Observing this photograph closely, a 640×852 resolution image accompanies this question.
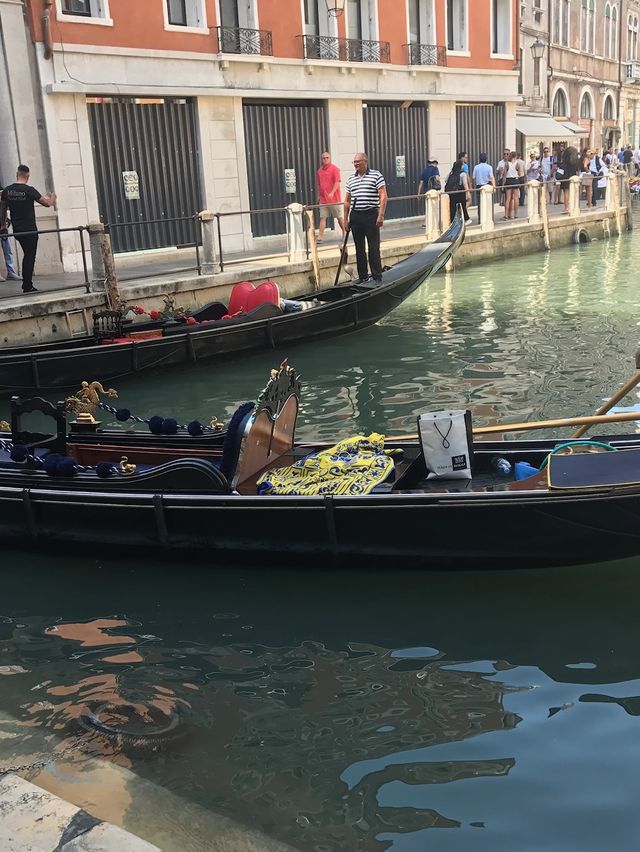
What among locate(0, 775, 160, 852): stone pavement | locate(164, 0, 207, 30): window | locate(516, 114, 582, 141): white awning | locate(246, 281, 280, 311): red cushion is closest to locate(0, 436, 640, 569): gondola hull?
locate(0, 775, 160, 852): stone pavement

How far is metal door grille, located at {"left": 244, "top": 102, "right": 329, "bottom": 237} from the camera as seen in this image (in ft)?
49.2

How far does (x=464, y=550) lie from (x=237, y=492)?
1.08 meters

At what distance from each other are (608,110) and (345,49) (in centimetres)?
1849

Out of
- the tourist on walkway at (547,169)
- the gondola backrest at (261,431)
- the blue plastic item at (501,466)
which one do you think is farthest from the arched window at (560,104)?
the blue plastic item at (501,466)

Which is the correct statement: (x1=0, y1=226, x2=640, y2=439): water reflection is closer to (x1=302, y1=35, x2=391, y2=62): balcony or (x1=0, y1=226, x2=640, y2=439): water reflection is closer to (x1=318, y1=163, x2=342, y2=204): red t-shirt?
(x1=318, y1=163, x2=342, y2=204): red t-shirt

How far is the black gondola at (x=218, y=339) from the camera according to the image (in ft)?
26.4

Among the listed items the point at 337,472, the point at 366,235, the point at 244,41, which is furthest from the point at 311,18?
the point at 337,472

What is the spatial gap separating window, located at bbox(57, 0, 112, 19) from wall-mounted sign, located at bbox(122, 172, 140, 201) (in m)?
1.95

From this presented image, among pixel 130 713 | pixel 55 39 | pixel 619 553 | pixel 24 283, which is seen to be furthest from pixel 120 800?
pixel 55 39

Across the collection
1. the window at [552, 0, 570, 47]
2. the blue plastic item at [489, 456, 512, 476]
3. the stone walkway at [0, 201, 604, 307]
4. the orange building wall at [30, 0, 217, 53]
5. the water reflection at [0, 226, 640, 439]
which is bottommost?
the water reflection at [0, 226, 640, 439]

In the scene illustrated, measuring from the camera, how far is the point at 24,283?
31.8 ft

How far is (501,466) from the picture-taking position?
4477mm

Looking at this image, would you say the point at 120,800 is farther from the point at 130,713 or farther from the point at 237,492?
the point at 237,492

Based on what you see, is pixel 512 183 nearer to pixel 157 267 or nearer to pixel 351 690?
pixel 157 267
